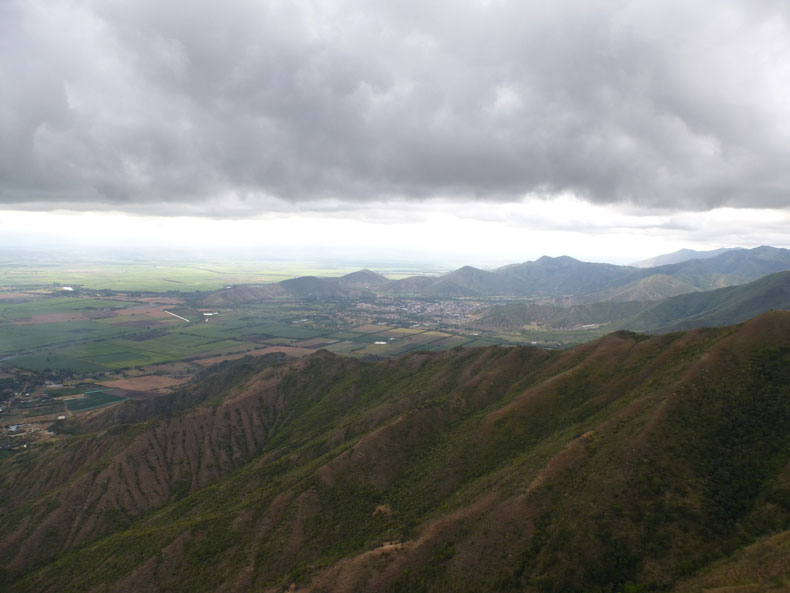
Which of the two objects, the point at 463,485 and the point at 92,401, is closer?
the point at 463,485

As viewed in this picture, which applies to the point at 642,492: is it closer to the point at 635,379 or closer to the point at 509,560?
the point at 509,560

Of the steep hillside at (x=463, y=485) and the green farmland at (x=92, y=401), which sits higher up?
the steep hillside at (x=463, y=485)

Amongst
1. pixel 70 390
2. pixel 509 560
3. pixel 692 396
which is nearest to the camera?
pixel 509 560

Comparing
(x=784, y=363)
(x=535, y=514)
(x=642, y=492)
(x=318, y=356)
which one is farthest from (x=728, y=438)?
(x=318, y=356)

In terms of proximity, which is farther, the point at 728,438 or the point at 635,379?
the point at 635,379

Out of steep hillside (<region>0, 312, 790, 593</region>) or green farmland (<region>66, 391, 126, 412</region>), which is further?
green farmland (<region>66, 391, 126, 412</region>)

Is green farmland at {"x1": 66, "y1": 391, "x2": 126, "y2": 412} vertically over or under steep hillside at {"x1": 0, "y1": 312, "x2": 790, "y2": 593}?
under

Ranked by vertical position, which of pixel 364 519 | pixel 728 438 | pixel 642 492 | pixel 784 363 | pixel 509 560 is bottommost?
pixel 364 519

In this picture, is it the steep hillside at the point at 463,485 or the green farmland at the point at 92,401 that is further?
the green farmland at the point at 92,401
